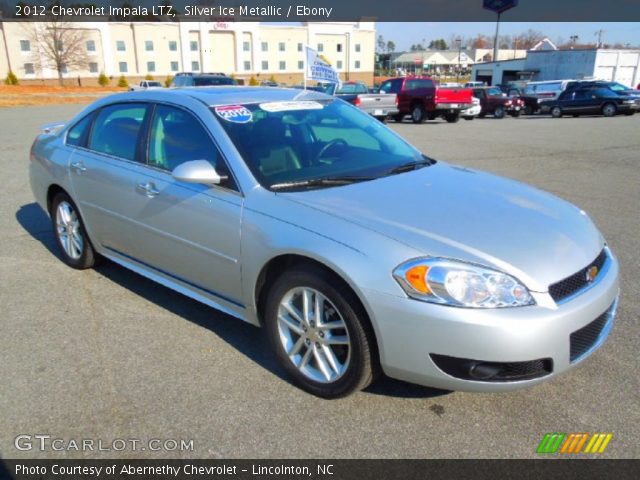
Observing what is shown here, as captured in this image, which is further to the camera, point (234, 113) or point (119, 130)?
point (119, 130)

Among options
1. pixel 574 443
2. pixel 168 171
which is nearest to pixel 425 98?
pixel 168 171

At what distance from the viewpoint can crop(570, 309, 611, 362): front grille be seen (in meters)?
2.61

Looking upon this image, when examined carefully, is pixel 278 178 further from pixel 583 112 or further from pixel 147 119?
pixel 583 112

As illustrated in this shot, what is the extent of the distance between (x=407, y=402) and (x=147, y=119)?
108 inches

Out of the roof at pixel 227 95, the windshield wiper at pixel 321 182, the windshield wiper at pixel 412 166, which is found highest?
the roof at pixel 227 95

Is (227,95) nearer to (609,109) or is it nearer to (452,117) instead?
(452,117)

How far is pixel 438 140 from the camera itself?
15648 millimetres

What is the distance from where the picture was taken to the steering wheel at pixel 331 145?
369cm

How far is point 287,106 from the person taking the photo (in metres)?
3.91

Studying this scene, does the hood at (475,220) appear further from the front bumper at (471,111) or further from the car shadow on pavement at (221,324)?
the front bumper at (471,111)

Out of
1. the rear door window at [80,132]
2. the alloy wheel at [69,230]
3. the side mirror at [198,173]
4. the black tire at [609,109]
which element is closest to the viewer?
the side mirror at [198,173]

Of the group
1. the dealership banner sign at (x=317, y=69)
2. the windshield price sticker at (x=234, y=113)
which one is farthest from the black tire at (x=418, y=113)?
the windshield price sticker at (x=234, y=113)

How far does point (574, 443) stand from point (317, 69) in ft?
30.3
